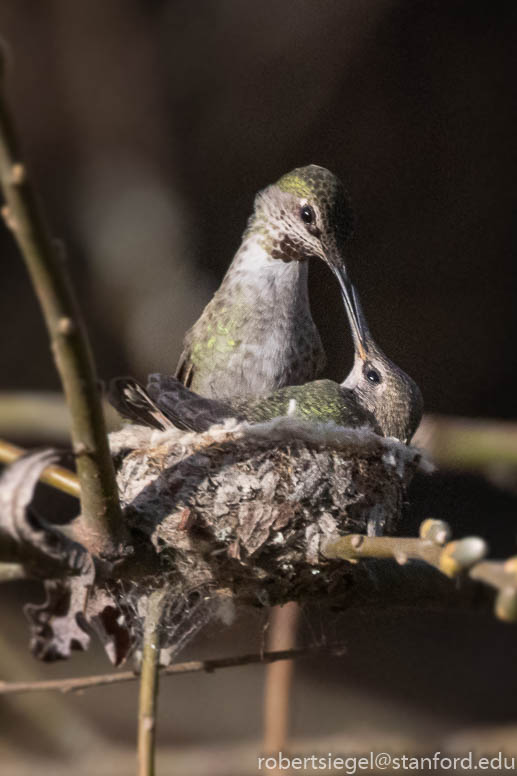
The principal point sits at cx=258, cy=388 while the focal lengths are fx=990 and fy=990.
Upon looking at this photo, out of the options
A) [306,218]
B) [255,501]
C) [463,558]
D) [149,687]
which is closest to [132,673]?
[149,687]

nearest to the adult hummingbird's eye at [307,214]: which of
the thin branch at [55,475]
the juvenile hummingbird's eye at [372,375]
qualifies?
the juvenile hummingbird's eye at [372,375]

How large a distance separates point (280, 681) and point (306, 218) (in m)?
1.33

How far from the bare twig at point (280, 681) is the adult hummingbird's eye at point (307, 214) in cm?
105

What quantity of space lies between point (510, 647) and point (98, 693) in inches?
71.0

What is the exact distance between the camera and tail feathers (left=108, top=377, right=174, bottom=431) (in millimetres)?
2246

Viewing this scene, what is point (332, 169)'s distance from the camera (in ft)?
10.5

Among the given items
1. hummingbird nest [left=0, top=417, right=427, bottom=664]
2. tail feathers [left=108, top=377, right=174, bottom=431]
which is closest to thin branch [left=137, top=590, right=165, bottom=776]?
hummingbird nest [left=0, top=417, right=427, bottom=664]

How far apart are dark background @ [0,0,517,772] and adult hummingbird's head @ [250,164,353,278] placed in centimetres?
16

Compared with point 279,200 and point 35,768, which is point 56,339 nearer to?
point 279,200

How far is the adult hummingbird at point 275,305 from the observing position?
8.85ft

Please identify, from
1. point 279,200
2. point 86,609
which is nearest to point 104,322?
point 279,200

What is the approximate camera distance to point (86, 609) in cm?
171

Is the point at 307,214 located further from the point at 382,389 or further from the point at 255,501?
the point at 255,501

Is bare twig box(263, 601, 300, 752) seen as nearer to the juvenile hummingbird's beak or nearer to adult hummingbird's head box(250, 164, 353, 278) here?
the juvenile hummingbird's beak
